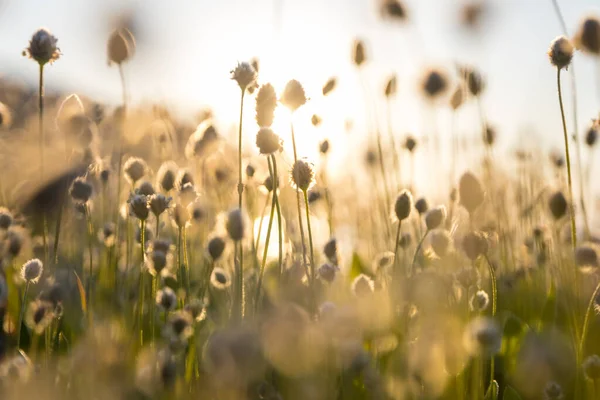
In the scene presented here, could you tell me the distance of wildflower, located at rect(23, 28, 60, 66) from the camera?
2.13 meters

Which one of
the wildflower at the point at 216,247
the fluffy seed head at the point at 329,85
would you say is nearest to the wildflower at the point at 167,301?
the wildflower at the point at 216,247

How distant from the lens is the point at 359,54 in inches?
131

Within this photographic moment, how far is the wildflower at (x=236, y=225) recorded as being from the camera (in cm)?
174

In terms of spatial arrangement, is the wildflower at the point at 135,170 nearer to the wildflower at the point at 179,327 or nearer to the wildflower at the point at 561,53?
the wildflower at the point at 179,327

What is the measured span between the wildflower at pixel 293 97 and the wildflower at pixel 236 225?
0.51 meters

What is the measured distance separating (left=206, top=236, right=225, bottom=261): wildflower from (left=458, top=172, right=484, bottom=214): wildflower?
0.77 meters

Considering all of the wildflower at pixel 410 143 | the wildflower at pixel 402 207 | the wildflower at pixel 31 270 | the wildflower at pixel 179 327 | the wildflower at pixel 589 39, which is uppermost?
the wildflower at pixel 589 39

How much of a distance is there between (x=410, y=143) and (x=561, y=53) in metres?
1.65

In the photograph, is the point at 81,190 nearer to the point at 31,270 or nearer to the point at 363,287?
the point at 31,270

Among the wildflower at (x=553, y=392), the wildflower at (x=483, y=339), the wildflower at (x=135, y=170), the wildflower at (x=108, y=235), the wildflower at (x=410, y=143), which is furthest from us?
the wildflower at (x=410, y=143)

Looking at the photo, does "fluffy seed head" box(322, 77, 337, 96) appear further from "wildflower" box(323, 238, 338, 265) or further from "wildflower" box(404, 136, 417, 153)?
"wildflower" box(323, 238, 338, 265)

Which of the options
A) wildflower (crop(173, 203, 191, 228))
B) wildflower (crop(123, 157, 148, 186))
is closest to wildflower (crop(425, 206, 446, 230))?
wildflower (crop(173, 203, 191, 228))

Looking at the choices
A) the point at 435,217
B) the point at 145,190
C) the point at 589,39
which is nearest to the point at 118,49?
the point at 145,190

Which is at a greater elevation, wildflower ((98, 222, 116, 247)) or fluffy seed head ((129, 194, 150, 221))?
fluffy seed head ((129, 194, 150, 221))
